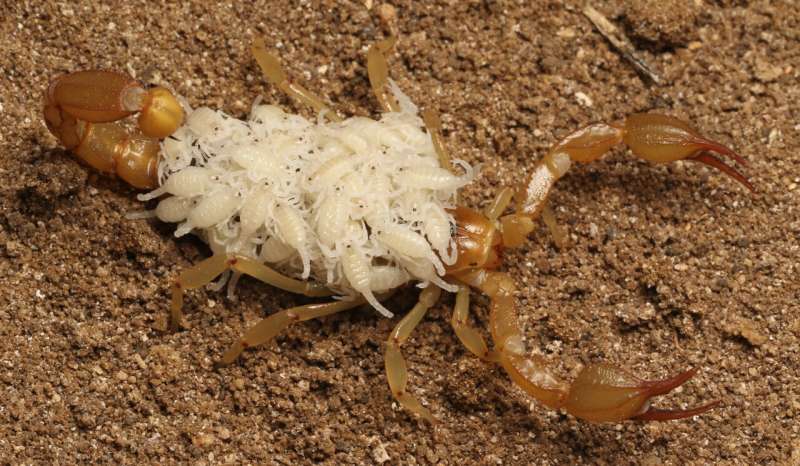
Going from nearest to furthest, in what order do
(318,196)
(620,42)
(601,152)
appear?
1. (318,196)
2. (601,152)
3. (620,42)

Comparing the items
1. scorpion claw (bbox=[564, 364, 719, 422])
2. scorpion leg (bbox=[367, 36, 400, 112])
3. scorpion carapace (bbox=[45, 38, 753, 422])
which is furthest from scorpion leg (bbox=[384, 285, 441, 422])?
scorpion leg (bbox=[367, 36, 400, 112])

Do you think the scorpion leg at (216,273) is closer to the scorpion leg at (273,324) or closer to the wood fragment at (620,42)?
the scorpion leg at (273,324)

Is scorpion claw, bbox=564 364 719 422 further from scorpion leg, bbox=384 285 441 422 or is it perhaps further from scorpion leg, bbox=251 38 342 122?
scorpion leg, bbox=251 38 342 122

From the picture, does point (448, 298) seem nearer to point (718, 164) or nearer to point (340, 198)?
point (340, 198)

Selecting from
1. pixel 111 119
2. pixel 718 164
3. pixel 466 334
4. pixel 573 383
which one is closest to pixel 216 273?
pixel 111 119

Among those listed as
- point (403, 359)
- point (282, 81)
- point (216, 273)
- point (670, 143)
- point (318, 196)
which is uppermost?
point (670, 143)

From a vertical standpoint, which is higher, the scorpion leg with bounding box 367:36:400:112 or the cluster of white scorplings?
the scorpion leg with bounding box 367:36:400:112

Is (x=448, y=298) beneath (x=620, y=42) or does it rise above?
beneath
